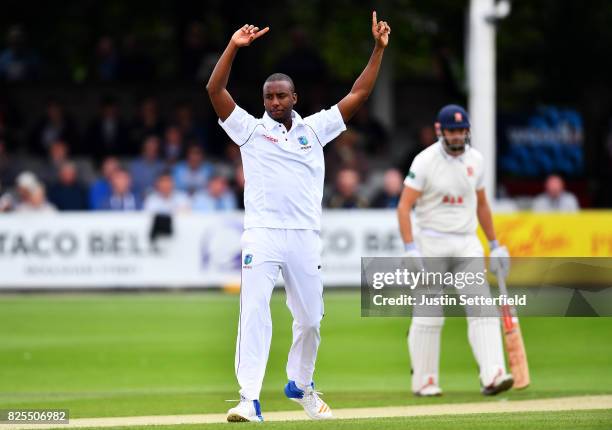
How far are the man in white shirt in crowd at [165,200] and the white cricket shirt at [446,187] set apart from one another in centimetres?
1157

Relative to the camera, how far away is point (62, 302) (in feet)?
73.6

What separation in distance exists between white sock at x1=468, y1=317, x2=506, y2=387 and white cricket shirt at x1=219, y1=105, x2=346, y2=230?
305cm

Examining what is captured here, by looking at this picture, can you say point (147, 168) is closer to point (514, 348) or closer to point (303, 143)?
point (514, 348)

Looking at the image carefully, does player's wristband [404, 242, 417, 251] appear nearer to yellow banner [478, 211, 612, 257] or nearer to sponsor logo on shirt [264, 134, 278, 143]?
sponsor logo on shirt [264, 134, 278, 143]

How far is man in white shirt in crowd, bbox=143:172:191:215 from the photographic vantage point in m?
24.2

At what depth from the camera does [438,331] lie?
13.1 m

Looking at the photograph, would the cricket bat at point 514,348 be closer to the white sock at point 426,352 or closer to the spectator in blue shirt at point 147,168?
the white sock at point 426,352

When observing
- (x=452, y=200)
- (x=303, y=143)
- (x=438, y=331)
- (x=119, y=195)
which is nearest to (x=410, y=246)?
(x=452, y=200)

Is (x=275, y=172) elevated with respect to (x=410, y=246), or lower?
elevated

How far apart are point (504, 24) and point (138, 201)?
13.8 meters

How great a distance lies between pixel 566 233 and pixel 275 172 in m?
14.1

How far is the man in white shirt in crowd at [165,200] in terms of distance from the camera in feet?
79.3

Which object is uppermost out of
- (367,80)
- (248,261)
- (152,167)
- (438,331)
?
(367,80)

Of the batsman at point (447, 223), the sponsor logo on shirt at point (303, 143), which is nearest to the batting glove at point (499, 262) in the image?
the batsman at point (447, 223)
